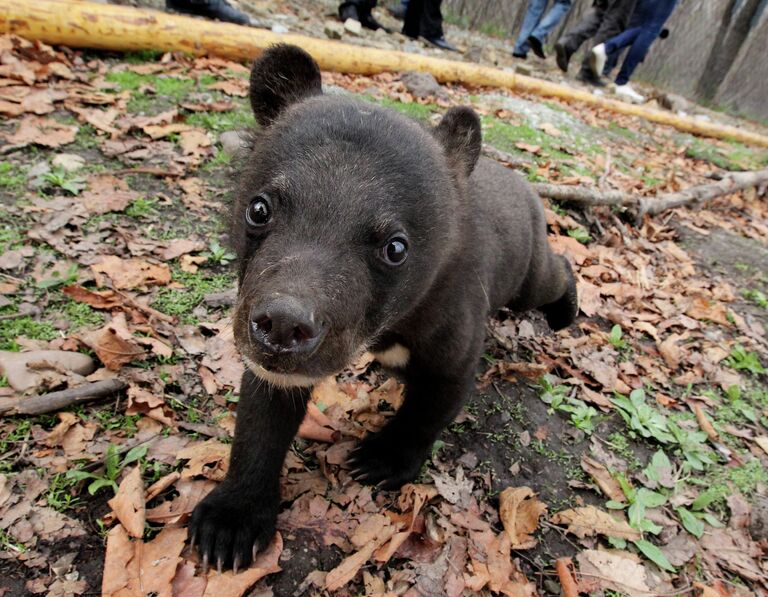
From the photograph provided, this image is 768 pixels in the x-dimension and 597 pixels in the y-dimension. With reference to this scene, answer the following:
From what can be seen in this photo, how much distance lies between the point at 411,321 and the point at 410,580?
130cm

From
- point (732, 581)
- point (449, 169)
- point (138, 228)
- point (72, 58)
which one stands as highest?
point (449, 169)

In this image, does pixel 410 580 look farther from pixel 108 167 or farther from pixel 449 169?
pixel 108 167

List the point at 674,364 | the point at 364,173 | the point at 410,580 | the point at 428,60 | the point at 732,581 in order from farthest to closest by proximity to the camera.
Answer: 1. the point at 428,60
2. the point at 674,364
3. the point at 732,581
4. the point at 410,580
5. the point at 364,173

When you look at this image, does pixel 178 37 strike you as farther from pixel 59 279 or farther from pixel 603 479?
pixel 603 479

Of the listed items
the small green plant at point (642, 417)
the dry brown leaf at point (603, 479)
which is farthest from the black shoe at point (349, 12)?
the dry brown leaf at point (603, 479)

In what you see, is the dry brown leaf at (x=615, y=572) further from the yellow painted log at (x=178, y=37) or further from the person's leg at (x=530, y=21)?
the person's leg at (x=530, y=21)

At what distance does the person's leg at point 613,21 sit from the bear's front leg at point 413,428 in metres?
14.3

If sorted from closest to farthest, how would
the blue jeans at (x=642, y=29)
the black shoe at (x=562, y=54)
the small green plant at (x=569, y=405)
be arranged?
the small green plant at (x=569, y=405) < the blue jeans at (x=642, y=29) < the black shoe at (x=562, y=54)

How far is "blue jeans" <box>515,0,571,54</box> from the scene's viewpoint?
1549cm

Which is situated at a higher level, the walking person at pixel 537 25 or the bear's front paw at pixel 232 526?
the walking person at pixel 537 25

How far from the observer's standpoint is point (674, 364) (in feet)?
16.4

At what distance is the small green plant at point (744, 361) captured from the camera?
5055mm

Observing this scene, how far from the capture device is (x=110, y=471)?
9.25ft

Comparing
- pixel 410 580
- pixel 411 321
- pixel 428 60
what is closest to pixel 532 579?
pixel 410 580
